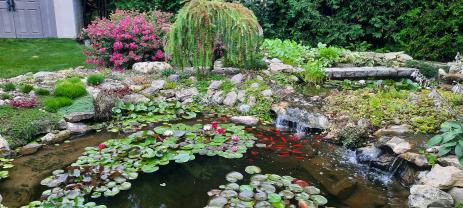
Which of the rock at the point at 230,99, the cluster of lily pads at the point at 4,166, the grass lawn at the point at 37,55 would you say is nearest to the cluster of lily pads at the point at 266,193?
the cluster of lily pads at the point at 4,166

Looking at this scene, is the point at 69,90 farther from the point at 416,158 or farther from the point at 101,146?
the point at 416,158

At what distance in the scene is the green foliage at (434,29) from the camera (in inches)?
338

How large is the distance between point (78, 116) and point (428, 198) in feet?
16.1

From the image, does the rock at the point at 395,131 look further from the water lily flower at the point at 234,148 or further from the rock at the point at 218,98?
the rock at the point at 218,98

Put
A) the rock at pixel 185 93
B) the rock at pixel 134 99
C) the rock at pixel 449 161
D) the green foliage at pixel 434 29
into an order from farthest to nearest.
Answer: the green foliage at pixel 434 29 → the rock at pixel 185 93 → the rock at pixel 134 99 → the rock at pixel 449 161

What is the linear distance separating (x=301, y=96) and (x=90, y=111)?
358cm

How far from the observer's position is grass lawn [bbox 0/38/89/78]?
8.35 m

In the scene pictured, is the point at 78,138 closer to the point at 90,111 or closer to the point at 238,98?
the point at 90,111

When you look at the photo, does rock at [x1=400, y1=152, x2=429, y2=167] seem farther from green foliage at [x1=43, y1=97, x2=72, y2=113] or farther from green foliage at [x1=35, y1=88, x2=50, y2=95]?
green foliage at [x1=35, y1=88, x2=50, y2=95]

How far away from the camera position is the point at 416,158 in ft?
14.0

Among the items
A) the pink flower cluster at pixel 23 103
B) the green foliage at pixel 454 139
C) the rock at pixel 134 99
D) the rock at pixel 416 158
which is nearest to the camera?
the green foliage at pixel 454 139

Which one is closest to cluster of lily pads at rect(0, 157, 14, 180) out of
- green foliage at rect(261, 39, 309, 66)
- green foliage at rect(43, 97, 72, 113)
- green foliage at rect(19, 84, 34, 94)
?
green foliage at rect(43, 97, 72, 113)

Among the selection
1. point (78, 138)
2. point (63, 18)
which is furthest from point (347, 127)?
point (63, 18)

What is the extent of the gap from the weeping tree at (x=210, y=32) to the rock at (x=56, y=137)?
2402mm
